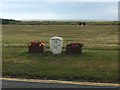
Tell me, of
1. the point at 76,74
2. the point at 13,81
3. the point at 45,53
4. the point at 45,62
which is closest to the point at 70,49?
the point at 45,53

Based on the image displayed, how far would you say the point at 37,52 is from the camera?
16953 millimetres

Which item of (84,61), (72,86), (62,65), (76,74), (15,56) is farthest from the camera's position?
(15,56)

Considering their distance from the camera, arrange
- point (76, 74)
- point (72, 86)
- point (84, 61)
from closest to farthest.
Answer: point (72, 86) → point (76, 74) → point (84, 61)

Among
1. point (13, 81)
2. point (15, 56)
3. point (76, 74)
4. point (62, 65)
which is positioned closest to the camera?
point (13, 81)

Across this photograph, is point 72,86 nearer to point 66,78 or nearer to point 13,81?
point 66,78

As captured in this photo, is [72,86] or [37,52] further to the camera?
[37,52]

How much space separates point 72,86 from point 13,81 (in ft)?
6.94

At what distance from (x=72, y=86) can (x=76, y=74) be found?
168 cm

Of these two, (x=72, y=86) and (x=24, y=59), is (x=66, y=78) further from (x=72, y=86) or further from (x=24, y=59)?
(x=24, y=59)

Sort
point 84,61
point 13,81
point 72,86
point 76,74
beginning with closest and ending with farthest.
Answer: point 72,86 → point 13,81 → point 76,74 → point 84,61

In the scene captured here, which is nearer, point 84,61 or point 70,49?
point 84,61

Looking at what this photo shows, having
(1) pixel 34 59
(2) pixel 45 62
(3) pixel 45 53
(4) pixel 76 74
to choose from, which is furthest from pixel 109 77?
(3) pixel 45 53

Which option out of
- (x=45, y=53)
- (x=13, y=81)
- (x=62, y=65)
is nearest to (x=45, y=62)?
(x=62, y=65)

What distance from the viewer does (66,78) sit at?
11.6m
